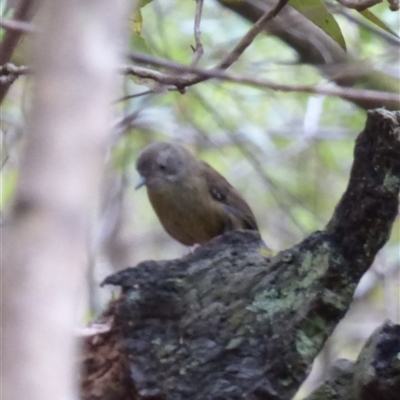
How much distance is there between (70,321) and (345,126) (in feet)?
15.2

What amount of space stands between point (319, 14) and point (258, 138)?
2.57 meters

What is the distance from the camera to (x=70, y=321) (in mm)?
529

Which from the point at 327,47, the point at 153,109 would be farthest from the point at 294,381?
the point at 153,109

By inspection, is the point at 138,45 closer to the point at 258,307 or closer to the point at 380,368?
the point at 258,307

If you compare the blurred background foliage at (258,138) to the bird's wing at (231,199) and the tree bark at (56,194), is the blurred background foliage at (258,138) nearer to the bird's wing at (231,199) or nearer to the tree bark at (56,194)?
the bird's wing at (231,199)

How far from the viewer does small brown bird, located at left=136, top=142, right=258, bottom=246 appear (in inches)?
170

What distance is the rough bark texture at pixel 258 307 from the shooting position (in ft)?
6.22

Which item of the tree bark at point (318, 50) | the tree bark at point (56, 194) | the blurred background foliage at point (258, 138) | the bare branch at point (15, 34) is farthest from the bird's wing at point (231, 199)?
the tree bark at point (56, 194)

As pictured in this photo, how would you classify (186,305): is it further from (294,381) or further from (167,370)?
(294,381)

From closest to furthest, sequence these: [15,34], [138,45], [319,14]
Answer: [15,34] < [319,14] < [138,45]

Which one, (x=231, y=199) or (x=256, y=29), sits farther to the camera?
(x=231, y=199)

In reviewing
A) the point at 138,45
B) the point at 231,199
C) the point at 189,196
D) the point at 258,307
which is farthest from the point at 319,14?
the point at 189,196

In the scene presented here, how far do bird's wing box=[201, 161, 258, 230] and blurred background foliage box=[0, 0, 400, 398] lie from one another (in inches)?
7.6

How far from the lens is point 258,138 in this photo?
15.3 feet
